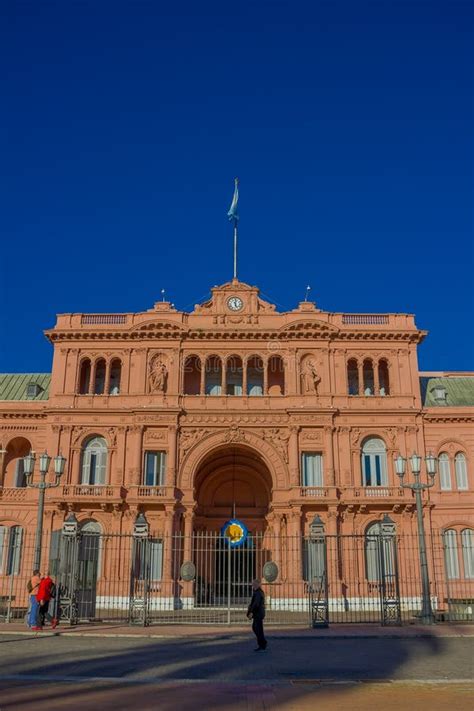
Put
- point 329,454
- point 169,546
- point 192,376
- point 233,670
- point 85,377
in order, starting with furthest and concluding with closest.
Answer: point 192,376, point 85,377, point 329,454, point 169,546, point 233,670

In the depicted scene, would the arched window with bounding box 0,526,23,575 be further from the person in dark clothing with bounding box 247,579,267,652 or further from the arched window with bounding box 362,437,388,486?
the person in dark clothing with bounding box 247,579,267,652

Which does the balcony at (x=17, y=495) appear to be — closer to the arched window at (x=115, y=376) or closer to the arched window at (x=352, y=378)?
the arched window at (x=115, y=376)

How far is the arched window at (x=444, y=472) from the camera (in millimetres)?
41438

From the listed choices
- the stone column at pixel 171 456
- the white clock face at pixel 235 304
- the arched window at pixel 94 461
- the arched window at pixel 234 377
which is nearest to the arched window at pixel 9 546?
the arched window at pixel 94 461

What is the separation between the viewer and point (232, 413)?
41.1 metres

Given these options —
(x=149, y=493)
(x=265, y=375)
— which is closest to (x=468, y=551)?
(x=265, y=375)

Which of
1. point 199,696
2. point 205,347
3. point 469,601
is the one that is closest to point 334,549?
point 469,601

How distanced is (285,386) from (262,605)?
79.0 feet

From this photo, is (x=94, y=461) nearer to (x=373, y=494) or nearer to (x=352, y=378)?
(x=373, y=494)

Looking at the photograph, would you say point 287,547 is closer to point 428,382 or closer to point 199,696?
point 428,382

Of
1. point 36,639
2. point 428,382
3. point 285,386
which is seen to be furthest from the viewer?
point 428,382

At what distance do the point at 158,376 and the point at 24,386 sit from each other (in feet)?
39.5

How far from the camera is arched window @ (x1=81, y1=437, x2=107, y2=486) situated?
40.9m

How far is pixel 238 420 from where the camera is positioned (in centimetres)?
4097
